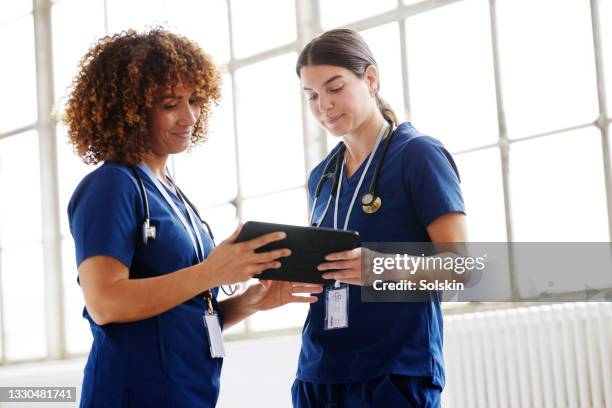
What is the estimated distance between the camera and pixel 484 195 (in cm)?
379

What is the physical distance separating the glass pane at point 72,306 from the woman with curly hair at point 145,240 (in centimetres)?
378

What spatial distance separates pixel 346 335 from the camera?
196cm

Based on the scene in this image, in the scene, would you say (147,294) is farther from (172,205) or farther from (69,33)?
(69,33)

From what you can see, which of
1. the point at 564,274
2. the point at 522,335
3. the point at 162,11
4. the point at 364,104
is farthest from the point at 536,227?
the point at 162,11

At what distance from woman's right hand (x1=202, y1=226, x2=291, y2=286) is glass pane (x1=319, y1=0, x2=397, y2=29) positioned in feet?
8.86

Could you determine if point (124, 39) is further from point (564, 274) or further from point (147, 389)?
point (564, 274)

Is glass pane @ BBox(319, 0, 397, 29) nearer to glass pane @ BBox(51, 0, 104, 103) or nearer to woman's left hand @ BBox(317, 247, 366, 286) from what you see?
glass pane @ BBox(51, 0, 104, 103)

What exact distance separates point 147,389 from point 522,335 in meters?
1.99

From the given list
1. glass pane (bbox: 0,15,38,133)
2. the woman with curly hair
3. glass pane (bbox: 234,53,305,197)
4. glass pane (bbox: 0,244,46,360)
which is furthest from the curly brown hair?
glass pane (bbox: 0,15,38,133)

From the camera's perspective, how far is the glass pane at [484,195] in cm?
373

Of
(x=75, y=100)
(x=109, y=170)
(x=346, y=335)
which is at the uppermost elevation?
(x=75, y=100)

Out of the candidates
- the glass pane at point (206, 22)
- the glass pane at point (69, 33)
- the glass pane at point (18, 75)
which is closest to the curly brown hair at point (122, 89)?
the glass pane at point (206, 22)

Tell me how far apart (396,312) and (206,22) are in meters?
3.41

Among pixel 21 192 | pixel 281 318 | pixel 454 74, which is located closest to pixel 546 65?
pixel 454 74
